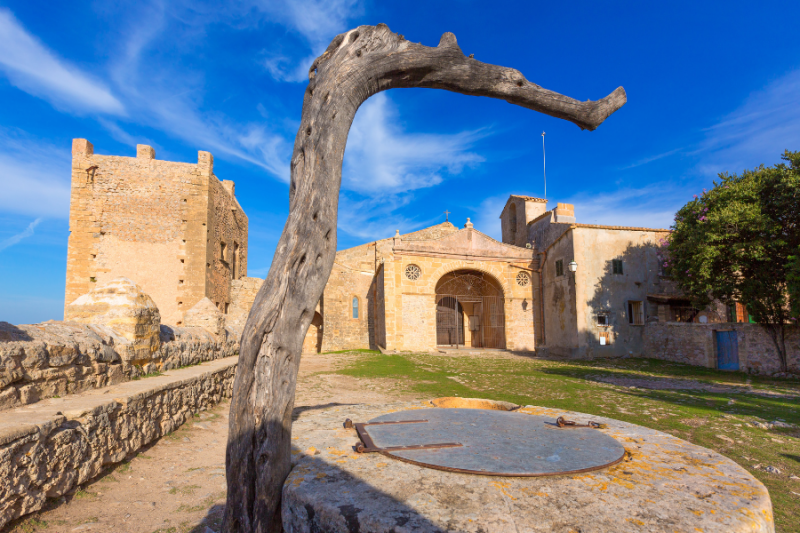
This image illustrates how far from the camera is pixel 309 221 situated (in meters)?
2.24

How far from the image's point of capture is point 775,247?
12047mm

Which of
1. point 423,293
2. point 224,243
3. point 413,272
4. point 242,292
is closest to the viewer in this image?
point 224,243

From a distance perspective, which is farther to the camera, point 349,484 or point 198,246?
point 198,246

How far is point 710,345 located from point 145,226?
858 inches

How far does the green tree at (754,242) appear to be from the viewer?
12.0m

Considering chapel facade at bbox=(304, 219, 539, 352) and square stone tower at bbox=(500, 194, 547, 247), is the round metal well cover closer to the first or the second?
chapel facade at bbox=(304, 219, 539, 352)

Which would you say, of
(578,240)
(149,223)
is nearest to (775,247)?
(578,240)

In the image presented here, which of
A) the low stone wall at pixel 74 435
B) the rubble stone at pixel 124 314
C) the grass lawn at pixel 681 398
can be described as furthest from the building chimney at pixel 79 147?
the low stone wall at pixel 74 435

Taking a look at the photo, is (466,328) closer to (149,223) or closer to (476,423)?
(149,223)

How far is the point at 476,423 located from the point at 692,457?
4.20 ft

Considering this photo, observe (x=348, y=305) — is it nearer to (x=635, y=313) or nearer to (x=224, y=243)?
(x=224, y=243)

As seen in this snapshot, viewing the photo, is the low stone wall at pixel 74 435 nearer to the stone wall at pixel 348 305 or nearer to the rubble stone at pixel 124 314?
the rubble stone at pixel 124 314

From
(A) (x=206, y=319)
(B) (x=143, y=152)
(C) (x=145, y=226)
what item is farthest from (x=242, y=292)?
(A) (x=206, y=319)

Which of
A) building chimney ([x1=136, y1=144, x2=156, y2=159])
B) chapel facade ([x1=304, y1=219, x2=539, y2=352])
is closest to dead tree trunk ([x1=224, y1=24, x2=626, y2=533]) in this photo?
chapel facade ([x1=304, y1=219, x2=539, y2=352])
